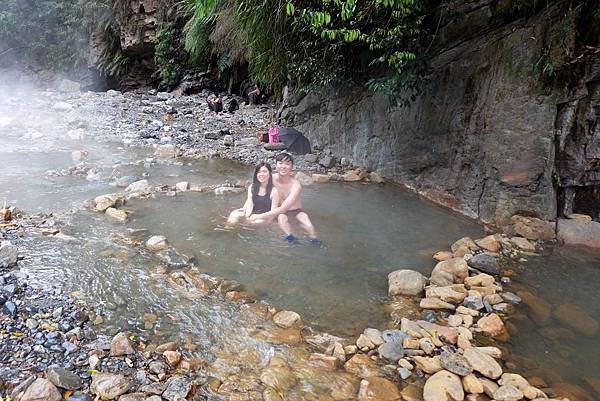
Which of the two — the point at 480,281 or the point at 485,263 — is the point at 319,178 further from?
the point at 480,281

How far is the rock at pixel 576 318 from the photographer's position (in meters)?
3.26

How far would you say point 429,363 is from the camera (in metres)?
2.73

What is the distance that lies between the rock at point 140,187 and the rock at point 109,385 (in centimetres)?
403

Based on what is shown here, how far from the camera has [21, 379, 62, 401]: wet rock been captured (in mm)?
2135

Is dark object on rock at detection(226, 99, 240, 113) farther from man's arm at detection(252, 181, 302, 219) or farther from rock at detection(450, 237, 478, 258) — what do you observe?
rock at detection(450, 237, 478, 258)

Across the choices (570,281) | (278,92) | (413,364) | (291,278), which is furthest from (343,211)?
(278,92)

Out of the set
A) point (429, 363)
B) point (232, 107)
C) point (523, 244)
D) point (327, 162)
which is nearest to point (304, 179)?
point (327, 162)

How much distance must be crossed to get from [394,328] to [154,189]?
4.36 meters

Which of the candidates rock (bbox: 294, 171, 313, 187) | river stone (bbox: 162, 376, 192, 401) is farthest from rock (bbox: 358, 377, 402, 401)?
rock (bbox: 294, 171, 313, 187)

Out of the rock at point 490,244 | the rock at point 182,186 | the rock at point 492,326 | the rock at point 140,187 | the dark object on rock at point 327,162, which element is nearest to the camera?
the rock at point 492,326

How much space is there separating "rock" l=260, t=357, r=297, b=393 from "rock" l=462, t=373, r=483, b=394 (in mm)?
1037

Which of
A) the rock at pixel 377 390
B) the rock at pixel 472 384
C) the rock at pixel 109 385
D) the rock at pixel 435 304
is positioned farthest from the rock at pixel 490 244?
the rock at pixel 109 385

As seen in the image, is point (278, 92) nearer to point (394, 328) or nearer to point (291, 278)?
point (291, 278)

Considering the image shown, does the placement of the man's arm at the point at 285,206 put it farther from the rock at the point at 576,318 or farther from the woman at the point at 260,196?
the rock at the point at 576,318
